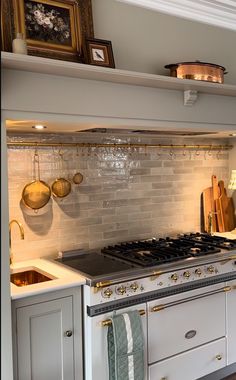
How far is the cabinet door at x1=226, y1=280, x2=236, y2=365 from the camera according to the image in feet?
9.25

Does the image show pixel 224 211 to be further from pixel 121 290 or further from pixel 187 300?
pixel 121 290

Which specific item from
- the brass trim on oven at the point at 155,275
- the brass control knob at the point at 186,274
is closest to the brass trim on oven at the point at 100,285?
the brass trim on oven at the point at 155,275

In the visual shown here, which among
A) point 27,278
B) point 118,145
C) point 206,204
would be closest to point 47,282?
point 27,278

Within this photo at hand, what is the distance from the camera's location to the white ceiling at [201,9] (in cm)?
260

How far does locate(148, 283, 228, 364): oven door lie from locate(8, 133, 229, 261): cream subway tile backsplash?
69 centimetres

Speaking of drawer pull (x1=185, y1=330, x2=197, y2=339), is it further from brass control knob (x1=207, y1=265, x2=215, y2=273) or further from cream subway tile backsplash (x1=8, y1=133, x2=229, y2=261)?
cream subway tile backsplash (x1=8, y1=133, x2=229, y2=261)

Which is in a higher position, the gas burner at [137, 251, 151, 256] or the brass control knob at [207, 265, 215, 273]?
the gas burner at [137, 251, 151, 256]

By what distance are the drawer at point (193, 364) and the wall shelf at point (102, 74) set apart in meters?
1.70

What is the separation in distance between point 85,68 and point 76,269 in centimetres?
116

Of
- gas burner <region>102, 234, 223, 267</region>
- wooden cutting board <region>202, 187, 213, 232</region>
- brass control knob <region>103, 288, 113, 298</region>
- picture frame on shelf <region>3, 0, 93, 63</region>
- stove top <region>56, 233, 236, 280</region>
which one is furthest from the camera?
wooden cutting board <region>202, 187, 213, 232</region>

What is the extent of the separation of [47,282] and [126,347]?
0.58m

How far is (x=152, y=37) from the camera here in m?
2.60

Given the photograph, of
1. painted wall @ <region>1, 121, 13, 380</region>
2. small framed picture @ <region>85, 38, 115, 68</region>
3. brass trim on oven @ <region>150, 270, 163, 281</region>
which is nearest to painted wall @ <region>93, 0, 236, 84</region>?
small framed picture @ <region>85, 38, 115, 68</region>

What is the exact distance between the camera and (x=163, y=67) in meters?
2.63
